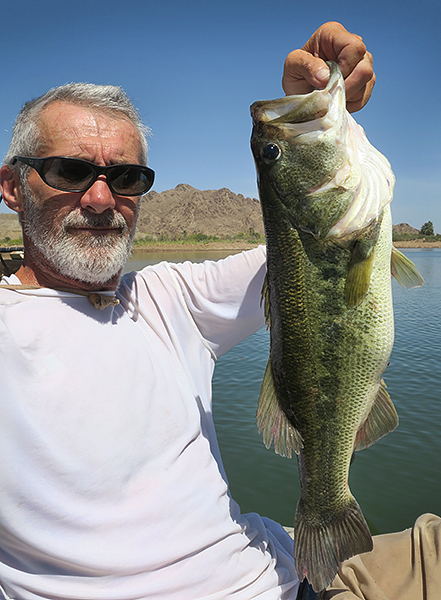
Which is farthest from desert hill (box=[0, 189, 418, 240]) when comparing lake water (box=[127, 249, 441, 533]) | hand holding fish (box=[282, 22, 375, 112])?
hand holding fish (box=[282, 22, 375, 112])

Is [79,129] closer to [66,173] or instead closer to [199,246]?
[66,173]

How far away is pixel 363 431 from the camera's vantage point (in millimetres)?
1973

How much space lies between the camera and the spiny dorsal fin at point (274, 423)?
196 centimetres

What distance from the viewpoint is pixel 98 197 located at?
2.11m

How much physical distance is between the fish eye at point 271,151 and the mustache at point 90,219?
79 cm

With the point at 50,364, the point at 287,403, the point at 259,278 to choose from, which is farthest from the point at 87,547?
the point at 259,278

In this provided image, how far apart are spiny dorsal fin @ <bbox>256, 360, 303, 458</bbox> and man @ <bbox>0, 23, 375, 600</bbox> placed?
1.03ft

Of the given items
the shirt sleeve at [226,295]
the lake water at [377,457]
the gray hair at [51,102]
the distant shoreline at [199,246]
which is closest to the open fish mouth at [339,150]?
the shirt sleeve at [226,295]

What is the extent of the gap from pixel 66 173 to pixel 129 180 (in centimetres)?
30

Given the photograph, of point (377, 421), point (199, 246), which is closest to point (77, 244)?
point (377, 421)

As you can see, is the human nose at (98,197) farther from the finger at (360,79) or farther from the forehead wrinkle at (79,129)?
the finger at (360,79)

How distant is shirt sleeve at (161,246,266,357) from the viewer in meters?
2.34

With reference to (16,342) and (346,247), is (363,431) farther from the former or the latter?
(16,342)

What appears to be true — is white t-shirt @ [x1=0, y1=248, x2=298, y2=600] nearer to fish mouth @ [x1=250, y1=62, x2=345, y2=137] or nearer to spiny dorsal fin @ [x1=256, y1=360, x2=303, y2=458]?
spiny dorsal fin @ [x1=256, y1=360, x2=303, y2=458]
